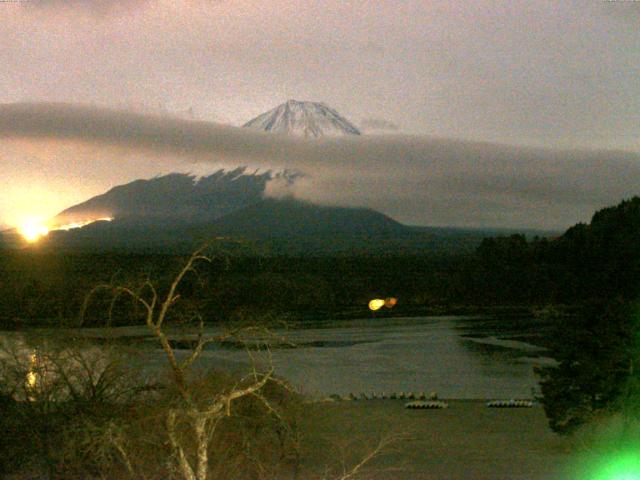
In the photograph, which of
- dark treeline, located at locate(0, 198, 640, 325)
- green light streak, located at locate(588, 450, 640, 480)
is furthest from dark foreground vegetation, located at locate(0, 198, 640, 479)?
green light streak, located at locate(588, 450, 640, 480)

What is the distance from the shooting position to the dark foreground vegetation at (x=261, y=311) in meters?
10.9

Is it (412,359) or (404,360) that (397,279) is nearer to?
(412,359)

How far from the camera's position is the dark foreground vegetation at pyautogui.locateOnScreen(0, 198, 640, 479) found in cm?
1091

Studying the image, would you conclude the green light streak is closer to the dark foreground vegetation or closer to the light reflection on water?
the dark foreground vegetation

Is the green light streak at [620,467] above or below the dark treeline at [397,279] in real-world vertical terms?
above

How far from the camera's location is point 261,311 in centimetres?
6378

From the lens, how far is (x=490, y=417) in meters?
23.1

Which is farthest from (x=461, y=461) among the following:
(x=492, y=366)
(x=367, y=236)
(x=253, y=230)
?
(x=367, y=236)

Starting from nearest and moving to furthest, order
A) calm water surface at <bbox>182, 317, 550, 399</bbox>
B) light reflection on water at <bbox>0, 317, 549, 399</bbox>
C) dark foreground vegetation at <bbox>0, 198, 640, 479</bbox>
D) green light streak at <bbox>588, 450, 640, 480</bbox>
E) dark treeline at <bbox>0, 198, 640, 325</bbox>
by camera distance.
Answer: dark foreground vegetation at <bbox>0, 198, 640, 479</bbox>
green light streak at <bbox>588, 450, 640, 480</bbox>
light reflection on water at <bbox>0, 317, 549, 399</bbox>
calm water surface at <bbox>182, 317, 550, 399</bbox>
dark treeline at <bbox>0, 198, 640, 325</bbox>

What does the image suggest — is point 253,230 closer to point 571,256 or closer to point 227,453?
point 571,256

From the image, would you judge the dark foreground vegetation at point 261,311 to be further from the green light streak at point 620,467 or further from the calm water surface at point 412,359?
the calm water surface at point 412,359

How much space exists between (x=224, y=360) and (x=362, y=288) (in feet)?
142

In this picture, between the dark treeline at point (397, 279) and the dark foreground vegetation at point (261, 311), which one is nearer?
the dark foreground vegetation at point (261, 311)

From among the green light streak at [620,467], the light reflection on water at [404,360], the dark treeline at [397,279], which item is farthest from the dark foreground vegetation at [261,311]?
the light reflection on water at [404,360]
